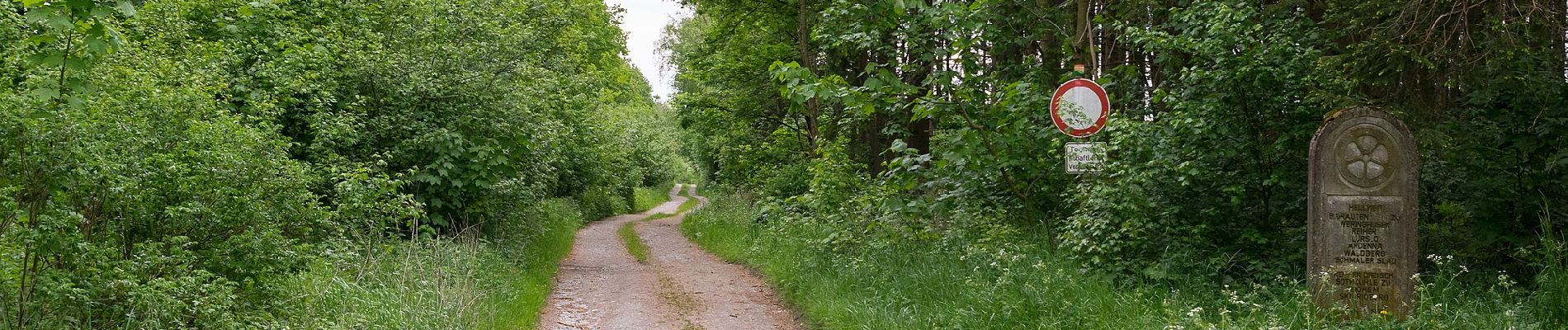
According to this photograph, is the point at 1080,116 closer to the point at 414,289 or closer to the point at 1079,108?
the point at 1079,108

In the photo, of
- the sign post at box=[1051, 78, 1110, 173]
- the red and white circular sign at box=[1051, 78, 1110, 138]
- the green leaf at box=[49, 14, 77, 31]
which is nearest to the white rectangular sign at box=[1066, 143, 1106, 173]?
the sign post at box=[1051, 78, 1110, 173]

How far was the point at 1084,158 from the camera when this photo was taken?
30.7 feet

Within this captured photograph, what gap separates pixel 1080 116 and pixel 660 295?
18.0 ft

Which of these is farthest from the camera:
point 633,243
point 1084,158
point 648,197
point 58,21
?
point 648,197

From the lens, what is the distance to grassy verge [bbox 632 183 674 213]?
5091cm

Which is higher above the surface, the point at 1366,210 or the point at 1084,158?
the point at 1084,158

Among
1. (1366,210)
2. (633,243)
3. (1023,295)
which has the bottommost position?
(633,243)

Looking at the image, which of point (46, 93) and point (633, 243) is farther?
point (633, 243)

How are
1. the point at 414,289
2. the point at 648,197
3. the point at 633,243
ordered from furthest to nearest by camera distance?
the point at 648,197
the point at 633,243
the point at 414,289

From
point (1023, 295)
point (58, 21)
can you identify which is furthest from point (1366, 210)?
point (58, 21)

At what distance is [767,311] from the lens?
1112 centimetres

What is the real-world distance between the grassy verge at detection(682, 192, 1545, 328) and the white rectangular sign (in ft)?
2.62

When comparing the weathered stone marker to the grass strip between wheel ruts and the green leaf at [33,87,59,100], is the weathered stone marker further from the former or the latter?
the grass strip between wheel ruts

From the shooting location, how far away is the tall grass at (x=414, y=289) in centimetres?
761
